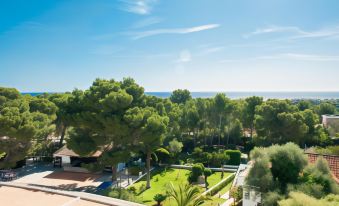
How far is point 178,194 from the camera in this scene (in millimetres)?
11625

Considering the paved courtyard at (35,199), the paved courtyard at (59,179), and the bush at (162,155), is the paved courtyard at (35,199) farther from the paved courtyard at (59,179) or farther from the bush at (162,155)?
the bush at (162,155)

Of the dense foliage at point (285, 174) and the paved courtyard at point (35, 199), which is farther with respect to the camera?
the dense foliage at point (285, 174)

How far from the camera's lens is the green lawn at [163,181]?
1912 centimetres

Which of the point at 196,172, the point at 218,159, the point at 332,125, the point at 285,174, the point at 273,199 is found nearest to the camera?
the point at 273,199

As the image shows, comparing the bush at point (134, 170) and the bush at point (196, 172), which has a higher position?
the bush at point (196, 172)

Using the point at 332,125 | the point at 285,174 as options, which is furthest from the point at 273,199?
the point at 332,125

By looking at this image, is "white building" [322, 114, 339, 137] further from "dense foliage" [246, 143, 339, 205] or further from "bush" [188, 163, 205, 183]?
"dense foliage" [246, 143, 339, 205]

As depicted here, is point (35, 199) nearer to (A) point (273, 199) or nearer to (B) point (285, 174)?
(A) point (273, 199)

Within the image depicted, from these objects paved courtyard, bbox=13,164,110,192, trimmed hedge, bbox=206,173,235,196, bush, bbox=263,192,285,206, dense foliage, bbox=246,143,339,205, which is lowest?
paved courtyard, bbox=13,164,110,192

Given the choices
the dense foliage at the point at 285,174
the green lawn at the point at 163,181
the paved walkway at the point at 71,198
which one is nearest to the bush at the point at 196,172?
the green lawn at the point at 163,181

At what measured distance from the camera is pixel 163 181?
74.1ft

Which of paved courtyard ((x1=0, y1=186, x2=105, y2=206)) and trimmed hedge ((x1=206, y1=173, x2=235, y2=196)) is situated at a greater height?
paved courtyard ((x1=0, y1=186, x2=105, y2=206))

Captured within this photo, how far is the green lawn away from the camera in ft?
62.7

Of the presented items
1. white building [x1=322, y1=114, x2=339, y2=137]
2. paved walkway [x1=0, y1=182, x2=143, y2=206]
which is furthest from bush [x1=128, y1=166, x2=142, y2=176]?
white building [x1=322, y1=114, x2=339, y2=137]
